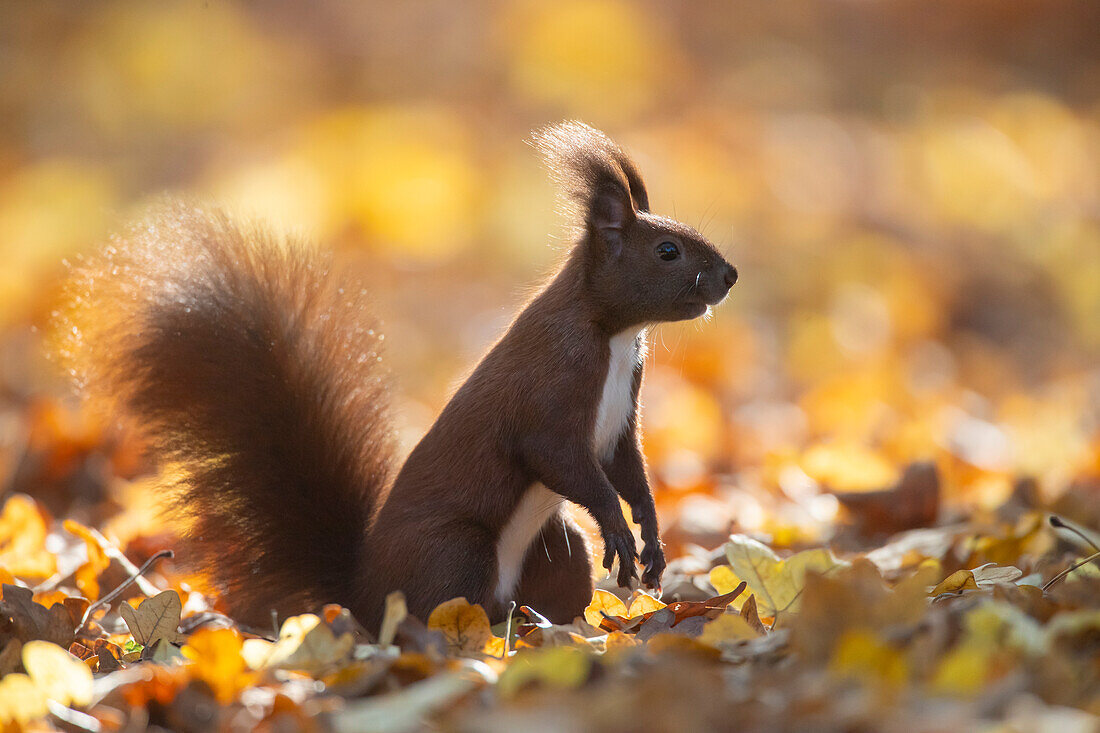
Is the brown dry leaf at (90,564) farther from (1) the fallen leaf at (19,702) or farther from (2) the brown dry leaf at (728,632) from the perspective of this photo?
(2) the brown dry leaf at (728,632)

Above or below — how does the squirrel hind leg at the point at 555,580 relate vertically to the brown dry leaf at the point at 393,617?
below

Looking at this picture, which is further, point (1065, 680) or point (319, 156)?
point (319, 156)

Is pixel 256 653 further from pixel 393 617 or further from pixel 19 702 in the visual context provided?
pixel 19 702

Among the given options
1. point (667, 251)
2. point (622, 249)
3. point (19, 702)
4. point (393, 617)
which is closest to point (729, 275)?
point (667, 251)

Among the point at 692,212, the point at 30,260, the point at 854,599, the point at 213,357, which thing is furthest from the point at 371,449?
the point at 692,212

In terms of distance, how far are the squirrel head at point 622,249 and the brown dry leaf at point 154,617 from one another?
1.06m

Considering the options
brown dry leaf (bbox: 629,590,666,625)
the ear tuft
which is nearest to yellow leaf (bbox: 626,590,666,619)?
brown dry leaf (bbox: 629,590,666,625)

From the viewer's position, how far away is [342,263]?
273 centimetres

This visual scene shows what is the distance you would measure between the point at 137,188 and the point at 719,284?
535cm

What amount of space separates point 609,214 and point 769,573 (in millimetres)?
924

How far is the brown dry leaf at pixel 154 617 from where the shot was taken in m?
1.98

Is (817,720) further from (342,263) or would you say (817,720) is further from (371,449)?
(342,263)

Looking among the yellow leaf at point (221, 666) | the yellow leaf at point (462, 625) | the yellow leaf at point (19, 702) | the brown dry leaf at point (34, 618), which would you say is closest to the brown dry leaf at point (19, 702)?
the yellow leaf at point (19, 702)

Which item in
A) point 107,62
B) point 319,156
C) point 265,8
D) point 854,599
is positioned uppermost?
point 265,8
